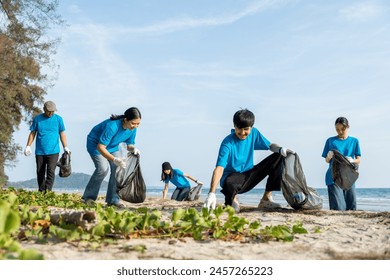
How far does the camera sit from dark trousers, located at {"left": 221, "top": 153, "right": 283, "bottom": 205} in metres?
6.34

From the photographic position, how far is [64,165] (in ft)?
30.7

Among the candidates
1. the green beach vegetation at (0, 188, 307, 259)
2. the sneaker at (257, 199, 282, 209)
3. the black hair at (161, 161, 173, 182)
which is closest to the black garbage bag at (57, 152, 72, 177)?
the black hair at (161, 161, 173, 182)

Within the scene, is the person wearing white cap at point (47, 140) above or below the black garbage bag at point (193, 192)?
above

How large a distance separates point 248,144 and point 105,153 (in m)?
2.16

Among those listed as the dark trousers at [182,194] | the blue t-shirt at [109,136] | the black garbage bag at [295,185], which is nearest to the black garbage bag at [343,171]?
the black garbage bag at [295,185]

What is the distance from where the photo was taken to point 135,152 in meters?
7.45

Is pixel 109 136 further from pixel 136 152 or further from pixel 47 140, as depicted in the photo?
pixel 47 140

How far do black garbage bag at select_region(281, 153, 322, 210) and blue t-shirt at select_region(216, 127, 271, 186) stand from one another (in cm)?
38

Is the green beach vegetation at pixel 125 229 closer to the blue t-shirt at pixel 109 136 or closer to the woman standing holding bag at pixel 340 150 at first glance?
the blue t-shirt at pixel 109 136

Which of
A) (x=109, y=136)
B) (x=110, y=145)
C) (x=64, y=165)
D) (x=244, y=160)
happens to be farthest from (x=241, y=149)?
(x=64, y=165)

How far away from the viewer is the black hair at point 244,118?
5934 mm

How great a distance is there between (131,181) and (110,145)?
0.64 meters
